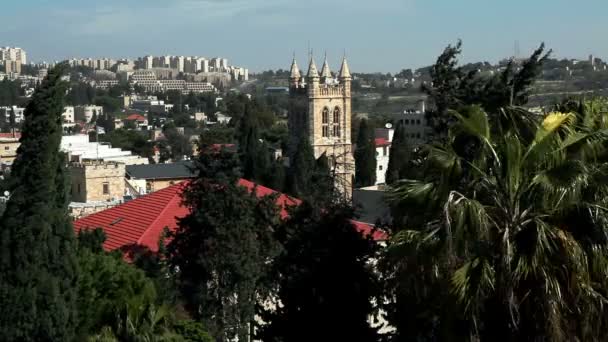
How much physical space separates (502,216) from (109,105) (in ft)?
497

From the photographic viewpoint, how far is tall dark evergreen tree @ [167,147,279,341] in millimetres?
11750

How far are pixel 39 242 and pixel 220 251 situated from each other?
2.77 metres

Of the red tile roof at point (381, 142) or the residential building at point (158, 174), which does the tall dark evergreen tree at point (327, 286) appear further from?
the red tile roof at point (381, 142)

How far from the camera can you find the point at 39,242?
9.63 meters

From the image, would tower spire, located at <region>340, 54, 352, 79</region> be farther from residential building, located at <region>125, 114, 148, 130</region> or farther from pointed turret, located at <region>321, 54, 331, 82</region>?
residential building, located at <region>125, 114, 148, 130</region>

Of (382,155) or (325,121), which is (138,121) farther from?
(325,121)

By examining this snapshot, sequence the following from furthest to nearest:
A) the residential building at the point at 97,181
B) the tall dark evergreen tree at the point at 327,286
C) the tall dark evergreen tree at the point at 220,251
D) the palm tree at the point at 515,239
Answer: the residential building at the point at 97,181
the tall dark evergreen tree at the point at 220,251
the tall dark evergreen tree at the point at 327,286
the palm tree at the point at 515,239

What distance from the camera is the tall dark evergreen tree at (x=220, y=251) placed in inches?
463

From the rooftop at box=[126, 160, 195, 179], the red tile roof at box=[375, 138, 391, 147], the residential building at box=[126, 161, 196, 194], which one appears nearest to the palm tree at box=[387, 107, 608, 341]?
the residential building at box=[126, 161, 196, 194]

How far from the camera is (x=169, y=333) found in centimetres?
972

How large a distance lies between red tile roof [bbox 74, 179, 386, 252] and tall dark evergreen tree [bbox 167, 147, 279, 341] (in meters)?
4.06

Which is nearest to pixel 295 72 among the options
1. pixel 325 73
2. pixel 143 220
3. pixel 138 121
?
pixel 325 73

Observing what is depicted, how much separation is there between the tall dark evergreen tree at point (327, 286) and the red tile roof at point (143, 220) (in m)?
5.78

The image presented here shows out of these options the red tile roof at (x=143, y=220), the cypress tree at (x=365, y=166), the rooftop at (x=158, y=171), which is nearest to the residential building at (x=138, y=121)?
the rooftop at (x=158, y=171)
